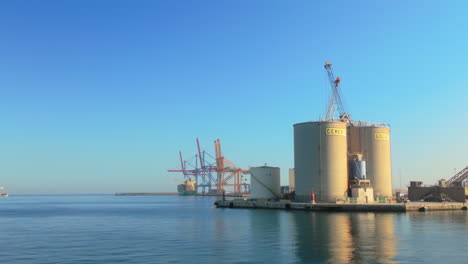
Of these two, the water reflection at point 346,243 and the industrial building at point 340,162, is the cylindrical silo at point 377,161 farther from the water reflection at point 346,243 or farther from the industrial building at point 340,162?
the water reflection at point 346,243

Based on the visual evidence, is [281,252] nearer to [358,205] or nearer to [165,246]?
[165,246]

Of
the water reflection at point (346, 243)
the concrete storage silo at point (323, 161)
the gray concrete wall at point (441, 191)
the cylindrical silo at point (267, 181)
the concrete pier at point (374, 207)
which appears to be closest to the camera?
the water reflection at point (346, 243)

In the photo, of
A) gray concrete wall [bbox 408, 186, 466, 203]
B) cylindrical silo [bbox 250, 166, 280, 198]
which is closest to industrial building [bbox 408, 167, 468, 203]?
gray concrete wall [bbox 408, 186, 466, 203]

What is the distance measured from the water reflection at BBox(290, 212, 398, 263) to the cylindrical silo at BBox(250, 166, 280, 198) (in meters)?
50.4

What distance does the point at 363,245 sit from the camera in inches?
1705

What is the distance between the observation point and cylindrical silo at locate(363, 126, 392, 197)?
108312 millimetres

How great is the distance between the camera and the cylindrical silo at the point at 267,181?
115250 mm

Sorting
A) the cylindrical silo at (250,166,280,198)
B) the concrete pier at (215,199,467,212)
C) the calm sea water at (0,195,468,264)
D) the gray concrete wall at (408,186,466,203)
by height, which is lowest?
the calm sea water at (0,195,468,264)

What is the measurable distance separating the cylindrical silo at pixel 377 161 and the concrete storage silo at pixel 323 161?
33.0ft

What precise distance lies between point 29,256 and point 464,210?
84.3 m

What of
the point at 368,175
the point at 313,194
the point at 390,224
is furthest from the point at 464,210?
the point at 390,224

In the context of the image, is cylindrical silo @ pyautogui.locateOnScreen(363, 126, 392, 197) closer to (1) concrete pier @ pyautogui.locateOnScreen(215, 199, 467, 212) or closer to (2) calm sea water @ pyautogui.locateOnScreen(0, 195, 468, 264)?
(1) concrete pier @ pyautogui.locateOnScreen(215, 199, 467, 212)

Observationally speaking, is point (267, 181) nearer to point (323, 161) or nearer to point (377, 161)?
point (323, 161)

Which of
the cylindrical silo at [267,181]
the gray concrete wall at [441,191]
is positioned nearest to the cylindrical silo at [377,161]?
the gray concrete wall at [441,191]
